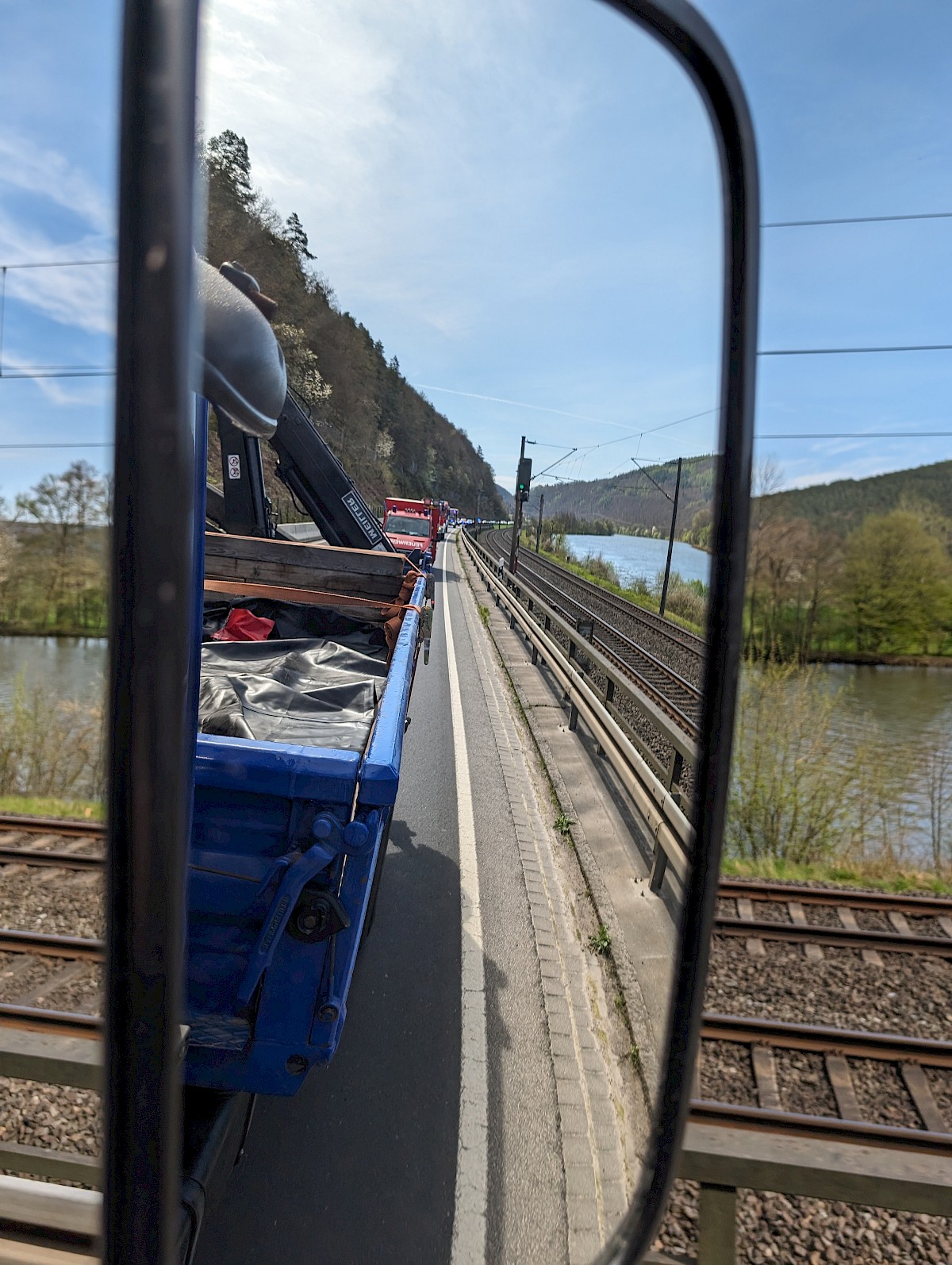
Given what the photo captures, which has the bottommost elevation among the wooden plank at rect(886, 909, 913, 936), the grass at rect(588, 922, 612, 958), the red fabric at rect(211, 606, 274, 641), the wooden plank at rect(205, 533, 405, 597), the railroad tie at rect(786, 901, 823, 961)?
the railroad tie at rect(786, 901, 823, 961)

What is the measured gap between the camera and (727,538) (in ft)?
2.83

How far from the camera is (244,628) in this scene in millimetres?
Answer: 6004

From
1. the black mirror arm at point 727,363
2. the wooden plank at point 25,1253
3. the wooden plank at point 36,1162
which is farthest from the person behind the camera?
the wooden plank at point 36,1162

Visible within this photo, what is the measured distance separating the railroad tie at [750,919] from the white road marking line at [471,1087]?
2011 millimetres

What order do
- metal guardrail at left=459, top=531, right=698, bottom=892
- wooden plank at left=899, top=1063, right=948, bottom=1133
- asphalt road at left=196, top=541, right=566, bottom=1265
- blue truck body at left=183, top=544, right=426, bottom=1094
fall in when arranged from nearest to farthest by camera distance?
1. blue truck body at left=183, top=544, right=426, bottom=1094
2. asphalt road at left=196, top=541, right=566, bottom=1265
3. wooden plank at left=899, top=1063, right=948, bottom=1133
4. metal guardrail at left=459, top=531, right=698, bottom=892

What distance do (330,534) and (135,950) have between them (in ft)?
33.7

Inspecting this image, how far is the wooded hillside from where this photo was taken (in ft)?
4.15

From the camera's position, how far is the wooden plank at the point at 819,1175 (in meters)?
2.47

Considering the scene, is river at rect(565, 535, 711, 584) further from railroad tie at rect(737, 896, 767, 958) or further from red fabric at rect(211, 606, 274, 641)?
red fabric at rect(211, 606, 274, 641)

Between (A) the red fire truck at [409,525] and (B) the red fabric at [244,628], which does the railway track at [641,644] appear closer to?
(B) the red fabric at [244,628]

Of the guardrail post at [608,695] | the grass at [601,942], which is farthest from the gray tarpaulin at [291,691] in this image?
the guardrail post at [608,695]

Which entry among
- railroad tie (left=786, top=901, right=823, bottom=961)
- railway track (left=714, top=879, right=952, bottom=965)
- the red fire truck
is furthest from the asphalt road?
the red fire truck

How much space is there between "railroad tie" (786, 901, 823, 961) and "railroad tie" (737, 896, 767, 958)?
0.31m

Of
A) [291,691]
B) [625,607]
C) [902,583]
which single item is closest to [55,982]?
[291,691]
